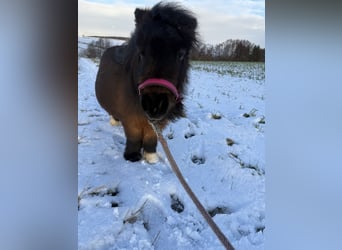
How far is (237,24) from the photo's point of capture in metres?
1.02

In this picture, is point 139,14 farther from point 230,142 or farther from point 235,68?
point 230,142

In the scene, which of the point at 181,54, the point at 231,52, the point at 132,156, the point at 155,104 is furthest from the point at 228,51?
the point at 132,156

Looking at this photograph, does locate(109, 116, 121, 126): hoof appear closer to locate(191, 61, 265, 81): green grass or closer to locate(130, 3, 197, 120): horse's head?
locate(130, 3, 197, 120): horse's head

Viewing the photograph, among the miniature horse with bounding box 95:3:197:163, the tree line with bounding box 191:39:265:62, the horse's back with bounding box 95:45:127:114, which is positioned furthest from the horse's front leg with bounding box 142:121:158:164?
the tree line with bounding box 191:39:265:62

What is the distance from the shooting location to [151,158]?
1.02 meters

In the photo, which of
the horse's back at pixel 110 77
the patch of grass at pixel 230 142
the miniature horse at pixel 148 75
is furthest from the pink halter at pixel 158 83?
the patch of grass at pixel 230 142

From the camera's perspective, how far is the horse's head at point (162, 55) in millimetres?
908

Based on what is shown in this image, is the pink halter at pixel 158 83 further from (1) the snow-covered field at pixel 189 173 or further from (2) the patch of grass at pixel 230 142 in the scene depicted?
(2) the patch of grass at pixel 230 142

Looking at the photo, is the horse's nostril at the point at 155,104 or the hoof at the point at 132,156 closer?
the horse's nostril at the point at 155,104

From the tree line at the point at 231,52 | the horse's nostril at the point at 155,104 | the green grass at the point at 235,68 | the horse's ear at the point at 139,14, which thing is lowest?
the horse's nostril at the point at 155,104

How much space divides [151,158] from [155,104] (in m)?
0.17
